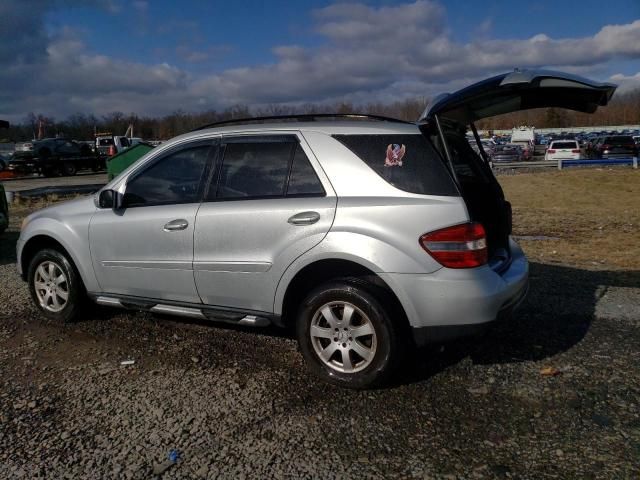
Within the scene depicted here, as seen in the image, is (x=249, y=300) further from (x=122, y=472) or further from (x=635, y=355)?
(x=635, y=355)

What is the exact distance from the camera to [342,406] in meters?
3.56

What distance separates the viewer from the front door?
4332 mm

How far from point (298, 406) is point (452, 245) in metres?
1.39

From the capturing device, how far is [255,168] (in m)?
Answer: 4.17

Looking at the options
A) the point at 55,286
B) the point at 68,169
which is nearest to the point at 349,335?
the point at 55,286

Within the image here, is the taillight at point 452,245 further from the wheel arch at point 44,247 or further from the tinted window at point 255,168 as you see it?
the wheel arch at point 44,247

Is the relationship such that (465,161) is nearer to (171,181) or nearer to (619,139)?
(171,181)

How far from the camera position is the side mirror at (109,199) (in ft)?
15.3

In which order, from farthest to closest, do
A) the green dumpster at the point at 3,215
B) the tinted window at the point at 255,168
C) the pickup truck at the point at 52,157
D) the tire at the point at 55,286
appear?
the pickup truck at the point at 52,157 → the green dumpster at the point at 3,215 → the tire at the point at 55,286 → the tinted window at the point at 255,168

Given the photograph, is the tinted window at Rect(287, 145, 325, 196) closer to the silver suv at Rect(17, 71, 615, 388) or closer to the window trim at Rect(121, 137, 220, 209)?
the silver suv at Rect(17, 71, 615, 388)

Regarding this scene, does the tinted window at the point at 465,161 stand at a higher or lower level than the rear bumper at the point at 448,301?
higher

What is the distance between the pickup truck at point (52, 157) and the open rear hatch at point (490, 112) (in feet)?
98.8

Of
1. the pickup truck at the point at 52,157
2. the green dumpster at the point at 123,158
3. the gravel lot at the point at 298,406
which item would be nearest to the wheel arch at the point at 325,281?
the gravel lot at the point at 298,406

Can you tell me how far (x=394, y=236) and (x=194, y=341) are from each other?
2110mm
